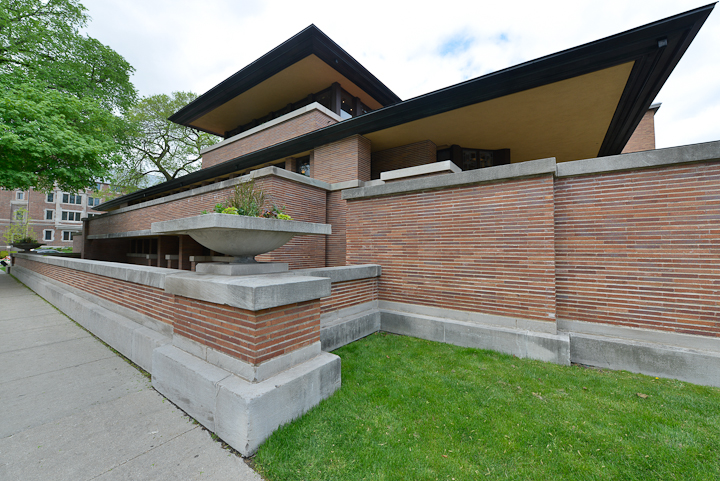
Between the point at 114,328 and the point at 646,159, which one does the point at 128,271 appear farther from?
the point at 646,159

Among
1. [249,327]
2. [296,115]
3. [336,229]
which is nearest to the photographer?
[249,327]

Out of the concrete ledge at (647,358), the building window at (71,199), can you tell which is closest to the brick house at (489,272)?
the concrete ledge at (647,358)

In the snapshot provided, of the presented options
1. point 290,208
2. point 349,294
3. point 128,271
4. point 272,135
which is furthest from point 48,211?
point 349,294

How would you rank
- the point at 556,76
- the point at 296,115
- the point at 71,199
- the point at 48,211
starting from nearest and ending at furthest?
the point at 556,76 < the point at 296,115 < the point at 48,211 < the point at 71,199

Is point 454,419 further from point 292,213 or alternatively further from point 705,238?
point 292,213

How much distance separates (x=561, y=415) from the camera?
3.11m

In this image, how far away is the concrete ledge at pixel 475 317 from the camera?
15.8 ft

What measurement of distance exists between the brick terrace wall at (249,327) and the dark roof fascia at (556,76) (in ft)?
24.8

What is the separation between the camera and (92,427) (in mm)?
2908

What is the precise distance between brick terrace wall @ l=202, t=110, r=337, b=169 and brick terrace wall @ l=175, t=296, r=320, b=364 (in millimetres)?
10827

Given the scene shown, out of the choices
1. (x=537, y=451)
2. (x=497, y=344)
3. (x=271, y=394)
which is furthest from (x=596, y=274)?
(x=271, y=394)

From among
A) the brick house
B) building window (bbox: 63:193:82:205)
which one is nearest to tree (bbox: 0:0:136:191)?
the brick house

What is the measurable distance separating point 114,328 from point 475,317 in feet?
22.8

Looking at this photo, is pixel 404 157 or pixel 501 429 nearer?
pixel 501 429
